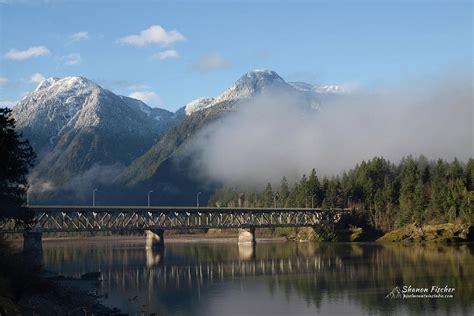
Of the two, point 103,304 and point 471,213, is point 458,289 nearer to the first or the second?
point 103,304

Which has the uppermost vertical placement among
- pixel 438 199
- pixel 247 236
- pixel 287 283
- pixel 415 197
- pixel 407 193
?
pixel 407 193

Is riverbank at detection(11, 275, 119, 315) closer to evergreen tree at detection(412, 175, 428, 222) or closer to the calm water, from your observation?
the calm water

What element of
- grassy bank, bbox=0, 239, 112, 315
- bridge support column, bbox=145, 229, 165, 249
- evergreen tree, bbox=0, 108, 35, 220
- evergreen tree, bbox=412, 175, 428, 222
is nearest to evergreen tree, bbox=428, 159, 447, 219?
evergreen tree, bbox=412, 175, 428, 222

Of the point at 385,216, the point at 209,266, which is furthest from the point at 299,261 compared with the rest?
the point at 385,216

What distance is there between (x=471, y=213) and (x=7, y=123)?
381ft

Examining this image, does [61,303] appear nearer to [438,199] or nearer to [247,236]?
[438,199]

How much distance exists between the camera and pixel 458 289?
66.7 meters

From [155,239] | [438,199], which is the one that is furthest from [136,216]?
[438,199]

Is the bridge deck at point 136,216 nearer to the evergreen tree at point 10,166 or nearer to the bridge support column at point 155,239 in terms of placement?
the bridge support column at point 155,239
